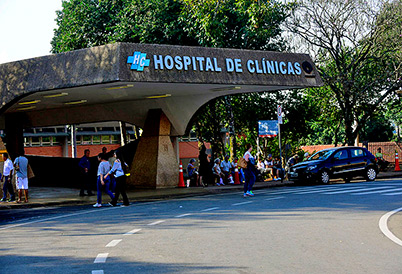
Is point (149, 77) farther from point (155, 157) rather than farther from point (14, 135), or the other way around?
point (14, 135)

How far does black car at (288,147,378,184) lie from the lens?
88.2ft

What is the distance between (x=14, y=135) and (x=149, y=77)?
14748 millimetres

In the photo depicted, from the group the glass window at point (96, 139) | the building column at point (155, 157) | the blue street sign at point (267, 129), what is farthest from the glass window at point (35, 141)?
the blue street sign at point (267, 129)

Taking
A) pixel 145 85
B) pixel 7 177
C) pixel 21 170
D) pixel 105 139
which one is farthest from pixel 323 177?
pixel 105 139

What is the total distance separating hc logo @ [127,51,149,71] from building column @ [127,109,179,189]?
7.14 m

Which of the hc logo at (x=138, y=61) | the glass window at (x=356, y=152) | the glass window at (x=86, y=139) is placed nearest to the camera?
the hc logo at (x=138, y=61)

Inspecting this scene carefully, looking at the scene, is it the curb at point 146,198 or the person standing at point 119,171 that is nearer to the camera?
the person standing at point 119,171

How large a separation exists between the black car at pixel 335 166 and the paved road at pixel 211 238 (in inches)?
357

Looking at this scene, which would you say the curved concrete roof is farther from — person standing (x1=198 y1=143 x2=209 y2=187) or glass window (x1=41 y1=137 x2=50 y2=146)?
glass window (x1=41 y1=137 x2=50 y2=146)

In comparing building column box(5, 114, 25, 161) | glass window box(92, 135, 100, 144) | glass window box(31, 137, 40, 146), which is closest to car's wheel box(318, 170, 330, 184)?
building column box(5, 114, 25, 161)

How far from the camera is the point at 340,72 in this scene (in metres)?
34.0

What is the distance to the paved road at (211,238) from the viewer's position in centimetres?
822

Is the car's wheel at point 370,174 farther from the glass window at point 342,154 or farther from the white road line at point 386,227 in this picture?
the white road line at point 386,227

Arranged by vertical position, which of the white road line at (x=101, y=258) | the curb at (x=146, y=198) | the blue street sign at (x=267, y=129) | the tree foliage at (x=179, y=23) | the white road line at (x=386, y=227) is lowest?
the white road line at (x=386, y=227)
